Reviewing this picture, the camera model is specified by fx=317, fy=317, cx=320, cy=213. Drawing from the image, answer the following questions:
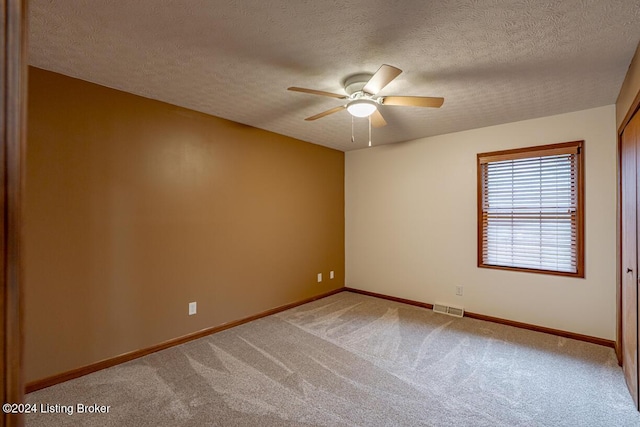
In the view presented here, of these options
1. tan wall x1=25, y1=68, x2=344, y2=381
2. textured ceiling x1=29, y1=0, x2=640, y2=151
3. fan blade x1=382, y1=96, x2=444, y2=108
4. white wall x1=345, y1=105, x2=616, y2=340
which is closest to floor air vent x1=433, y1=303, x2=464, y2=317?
white wall x1=345, y1=105, x2=616, y2=340

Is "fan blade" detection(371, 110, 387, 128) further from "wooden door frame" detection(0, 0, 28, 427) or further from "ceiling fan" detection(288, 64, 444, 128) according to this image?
"wooden door frame" detection(0, 0, 28, 427)

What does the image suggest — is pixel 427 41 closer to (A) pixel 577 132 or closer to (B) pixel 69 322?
(A) pixel 577 132

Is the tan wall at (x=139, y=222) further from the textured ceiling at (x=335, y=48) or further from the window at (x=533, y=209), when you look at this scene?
the window at (x=533, y=209)

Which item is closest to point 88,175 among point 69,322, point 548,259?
point 69,322

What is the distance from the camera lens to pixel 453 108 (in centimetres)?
318

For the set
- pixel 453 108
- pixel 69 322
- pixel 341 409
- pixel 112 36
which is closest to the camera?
pixel 112 36

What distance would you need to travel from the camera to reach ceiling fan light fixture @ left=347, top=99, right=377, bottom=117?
8.16 feet

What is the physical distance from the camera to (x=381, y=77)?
2123mm

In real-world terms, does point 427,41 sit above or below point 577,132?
above

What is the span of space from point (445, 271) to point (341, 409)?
259 cm

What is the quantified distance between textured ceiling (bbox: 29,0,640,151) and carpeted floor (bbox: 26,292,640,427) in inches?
93.6

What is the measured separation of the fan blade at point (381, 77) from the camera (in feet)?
6.53

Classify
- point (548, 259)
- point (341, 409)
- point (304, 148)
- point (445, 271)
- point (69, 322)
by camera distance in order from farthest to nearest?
point (304, 148) → point (445, 271) → point (548, 259) → point (69, 322) → point (341, 409)

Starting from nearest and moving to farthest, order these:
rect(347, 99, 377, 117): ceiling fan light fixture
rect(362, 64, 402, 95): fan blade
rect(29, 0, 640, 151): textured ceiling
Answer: rect(29, 0, 640, 151): textured ceiling → rect(362, 64, 402, 95): fan blade → rect(347, 99, 377, 117): ceiling fan light fixture
